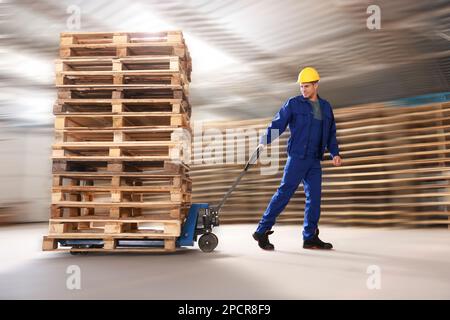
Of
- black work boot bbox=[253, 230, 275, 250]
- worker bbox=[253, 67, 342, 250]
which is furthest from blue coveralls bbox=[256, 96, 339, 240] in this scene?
black work boot bbox=[253, 230, 275, 250]

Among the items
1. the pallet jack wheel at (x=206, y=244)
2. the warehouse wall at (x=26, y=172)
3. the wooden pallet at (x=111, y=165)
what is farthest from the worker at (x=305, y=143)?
the warehouse wall at (x=26, y=172)

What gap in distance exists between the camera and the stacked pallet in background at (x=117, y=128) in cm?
418

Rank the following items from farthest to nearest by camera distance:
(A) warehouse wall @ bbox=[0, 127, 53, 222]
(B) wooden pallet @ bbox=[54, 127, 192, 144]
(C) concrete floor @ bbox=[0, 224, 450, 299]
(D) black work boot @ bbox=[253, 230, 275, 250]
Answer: (A) warehouse wall @ bbox=[0, 127, 53, 222], (D) black work boot @ bbox=[253, 230, 275, 250], (B) wooden pallet @ bbox=[54, 127, 192, 144], (C) concrete floor @ bbox=[0, 224, 450, 299]

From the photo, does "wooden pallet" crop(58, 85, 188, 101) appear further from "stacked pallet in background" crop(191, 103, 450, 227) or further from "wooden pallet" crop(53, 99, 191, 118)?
"stacked pallet in background" crop(191, 103, 450, 227)

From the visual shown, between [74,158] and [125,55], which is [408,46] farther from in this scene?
[74,158]

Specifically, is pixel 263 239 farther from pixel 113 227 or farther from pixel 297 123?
pixel 113 227

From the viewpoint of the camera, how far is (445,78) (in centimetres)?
789

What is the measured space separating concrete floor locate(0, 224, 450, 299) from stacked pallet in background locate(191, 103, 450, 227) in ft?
8.31

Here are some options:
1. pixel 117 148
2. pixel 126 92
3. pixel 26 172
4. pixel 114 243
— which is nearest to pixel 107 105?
pixel 126 92

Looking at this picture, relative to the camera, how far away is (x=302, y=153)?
438 centimetres

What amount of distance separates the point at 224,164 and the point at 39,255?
17.7ft

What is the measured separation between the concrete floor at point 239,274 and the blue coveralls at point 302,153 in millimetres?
491

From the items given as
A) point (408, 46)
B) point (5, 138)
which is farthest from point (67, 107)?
point (5, 138)

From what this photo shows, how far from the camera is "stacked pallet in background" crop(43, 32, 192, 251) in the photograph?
418 cm
